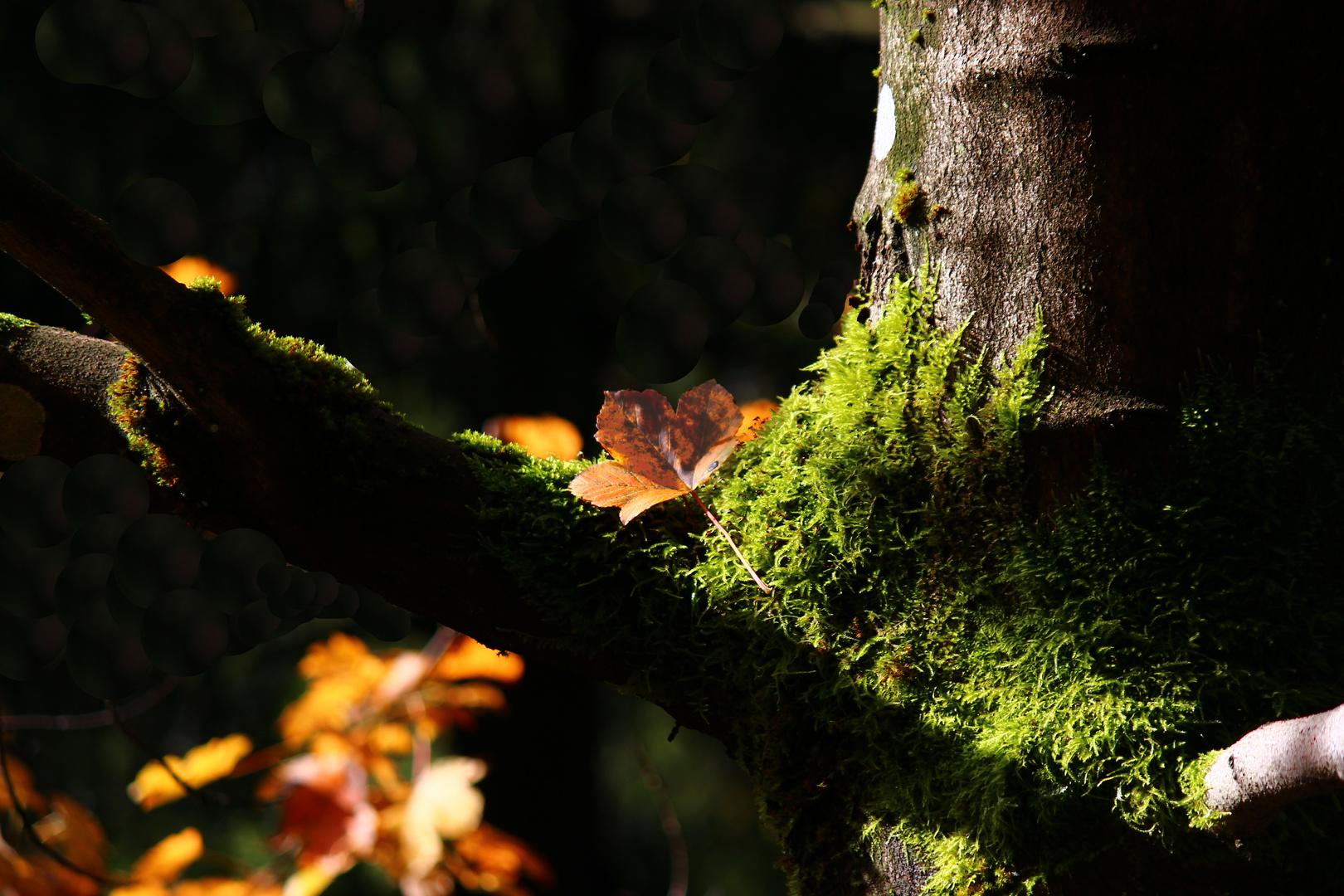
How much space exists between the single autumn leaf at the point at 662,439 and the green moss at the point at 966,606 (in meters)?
0.05

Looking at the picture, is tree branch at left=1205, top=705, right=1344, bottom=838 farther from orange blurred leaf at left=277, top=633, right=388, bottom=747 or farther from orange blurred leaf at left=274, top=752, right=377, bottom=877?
orange blurred leaf at left=277, top=633, right=388, bottom=747

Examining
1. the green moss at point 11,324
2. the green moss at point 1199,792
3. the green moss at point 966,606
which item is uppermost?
the green moss at point 11,324

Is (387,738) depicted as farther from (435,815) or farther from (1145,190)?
(1145,190)

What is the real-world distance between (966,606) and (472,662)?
A: 1.34 m

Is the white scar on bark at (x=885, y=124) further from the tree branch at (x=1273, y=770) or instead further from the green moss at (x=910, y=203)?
the tree branch at (x=1273, y=770)

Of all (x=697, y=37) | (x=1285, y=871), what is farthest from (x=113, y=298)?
(x=1285, y=871)

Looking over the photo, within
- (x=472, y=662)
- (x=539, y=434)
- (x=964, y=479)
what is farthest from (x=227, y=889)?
(x=964, y=479)

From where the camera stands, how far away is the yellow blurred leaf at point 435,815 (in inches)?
63.0

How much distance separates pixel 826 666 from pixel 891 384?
0.19 meters

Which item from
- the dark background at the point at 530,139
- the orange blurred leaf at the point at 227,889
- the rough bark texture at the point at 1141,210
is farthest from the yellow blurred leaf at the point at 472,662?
the rough bark texture at the point at 1141,210

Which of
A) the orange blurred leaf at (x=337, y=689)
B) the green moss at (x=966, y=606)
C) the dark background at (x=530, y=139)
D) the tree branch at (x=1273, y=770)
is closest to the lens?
the tree branch at (x=1273, y=770)

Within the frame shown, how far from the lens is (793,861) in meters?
0.61

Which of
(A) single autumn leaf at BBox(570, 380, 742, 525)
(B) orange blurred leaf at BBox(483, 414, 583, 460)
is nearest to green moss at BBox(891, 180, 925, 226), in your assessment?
(A) single autumn leaf at BBox(570, 380, 742, 525)

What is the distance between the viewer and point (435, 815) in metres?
1.63
